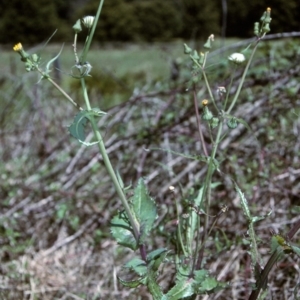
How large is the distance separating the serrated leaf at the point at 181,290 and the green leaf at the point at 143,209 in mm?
92

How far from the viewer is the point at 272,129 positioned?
1.61 meters

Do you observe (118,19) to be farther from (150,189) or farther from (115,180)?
(115,180)

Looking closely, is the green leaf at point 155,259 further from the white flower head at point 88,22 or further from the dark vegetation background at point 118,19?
the dark vegetation background at point 118,19

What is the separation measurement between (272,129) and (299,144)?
11cm

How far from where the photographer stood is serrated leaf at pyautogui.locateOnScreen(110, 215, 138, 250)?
3.14 feet

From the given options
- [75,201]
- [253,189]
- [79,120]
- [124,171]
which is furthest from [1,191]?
[79,120]

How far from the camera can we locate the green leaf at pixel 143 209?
0.93m

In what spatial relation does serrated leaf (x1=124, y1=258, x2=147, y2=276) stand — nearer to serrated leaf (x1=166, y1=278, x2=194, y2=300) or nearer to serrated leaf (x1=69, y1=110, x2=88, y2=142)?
serrated leaf (x1=166, y1=278, x2=194, y2=300)

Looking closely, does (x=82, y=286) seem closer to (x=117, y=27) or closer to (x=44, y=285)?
(x=44, y=285)


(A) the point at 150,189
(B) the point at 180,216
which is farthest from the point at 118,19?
(B) the point at 180,216

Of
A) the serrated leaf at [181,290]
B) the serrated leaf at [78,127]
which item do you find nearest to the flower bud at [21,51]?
the serrated leaf at [78,127]

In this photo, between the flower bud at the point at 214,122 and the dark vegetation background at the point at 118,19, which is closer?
the flower bud at the point at 214,122

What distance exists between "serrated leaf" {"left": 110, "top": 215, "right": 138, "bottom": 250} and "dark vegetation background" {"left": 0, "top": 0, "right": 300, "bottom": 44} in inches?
62.4

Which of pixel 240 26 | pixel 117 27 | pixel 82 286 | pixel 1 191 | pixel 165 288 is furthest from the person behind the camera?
pixel 117 27
